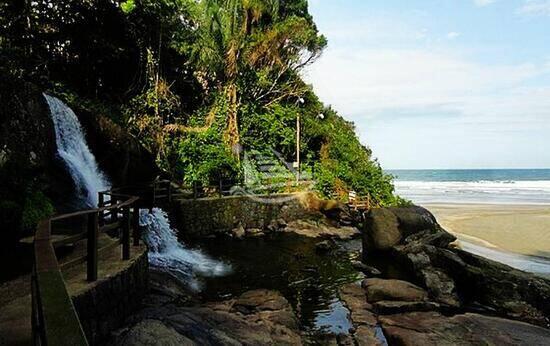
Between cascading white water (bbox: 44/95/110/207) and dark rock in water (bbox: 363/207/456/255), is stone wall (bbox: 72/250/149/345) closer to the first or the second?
cascading white water (bbox: 44/95/110/207)

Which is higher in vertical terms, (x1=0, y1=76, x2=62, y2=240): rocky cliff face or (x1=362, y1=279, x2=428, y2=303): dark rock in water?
(x1=0, y1=76, x2=62, y2=240): rocky cliff face

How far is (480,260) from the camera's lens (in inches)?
348

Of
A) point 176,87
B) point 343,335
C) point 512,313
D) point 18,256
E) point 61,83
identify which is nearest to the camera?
point 18,256

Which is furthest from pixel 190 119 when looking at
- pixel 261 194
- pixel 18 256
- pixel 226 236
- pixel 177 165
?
pixel 18 256

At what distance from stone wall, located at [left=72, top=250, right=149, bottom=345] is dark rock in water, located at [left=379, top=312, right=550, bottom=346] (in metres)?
4.06

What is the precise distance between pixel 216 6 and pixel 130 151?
10422 mm

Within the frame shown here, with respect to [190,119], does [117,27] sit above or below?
above

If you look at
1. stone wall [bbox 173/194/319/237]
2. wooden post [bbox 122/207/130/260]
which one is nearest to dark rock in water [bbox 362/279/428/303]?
wooden post [bbox 122/207/130/260]

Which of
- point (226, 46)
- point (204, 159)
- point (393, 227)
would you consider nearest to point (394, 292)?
point (393, 227)

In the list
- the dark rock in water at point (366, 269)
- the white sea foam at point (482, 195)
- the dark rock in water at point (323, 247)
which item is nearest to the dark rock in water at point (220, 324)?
the dark rock in water at point (366, 269)

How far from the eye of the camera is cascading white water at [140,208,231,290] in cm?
995

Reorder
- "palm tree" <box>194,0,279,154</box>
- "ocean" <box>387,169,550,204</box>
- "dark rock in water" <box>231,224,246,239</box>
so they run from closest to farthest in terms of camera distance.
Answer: "dark rock in water" <box>231,224,246,239</box>
"palm tree" <box>194,0,279,154</box>
"ocean" <box>387,169,550,204</box>

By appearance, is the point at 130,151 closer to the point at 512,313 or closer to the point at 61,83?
the point at 61,83

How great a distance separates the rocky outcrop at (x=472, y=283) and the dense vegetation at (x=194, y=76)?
1036cm
